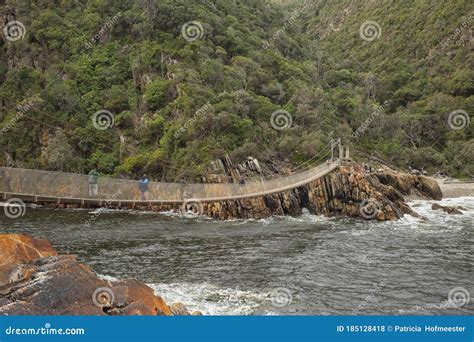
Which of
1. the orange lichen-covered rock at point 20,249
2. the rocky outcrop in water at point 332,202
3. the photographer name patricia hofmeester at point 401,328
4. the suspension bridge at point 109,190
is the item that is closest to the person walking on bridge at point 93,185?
the suspension bridge at point 109,190

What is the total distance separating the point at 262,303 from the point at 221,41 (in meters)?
27.8

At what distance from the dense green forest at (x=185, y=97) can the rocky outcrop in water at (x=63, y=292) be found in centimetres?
1367

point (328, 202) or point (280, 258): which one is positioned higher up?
point (328, 202)

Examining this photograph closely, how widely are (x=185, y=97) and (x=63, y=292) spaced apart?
68.8 feet

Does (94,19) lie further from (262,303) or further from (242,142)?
(262,303)

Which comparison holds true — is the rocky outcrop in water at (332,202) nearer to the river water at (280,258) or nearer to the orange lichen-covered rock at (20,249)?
the river water at (280,258)

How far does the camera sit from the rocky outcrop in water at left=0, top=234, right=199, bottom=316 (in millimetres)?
6594

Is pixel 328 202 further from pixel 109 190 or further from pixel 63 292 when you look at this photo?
pixel 63 292

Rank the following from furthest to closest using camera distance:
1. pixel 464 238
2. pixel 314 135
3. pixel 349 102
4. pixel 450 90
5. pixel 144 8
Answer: pixel 450 90 < pixel 349 102 < pixel 144 8 < pixel 314 135 < pixel 464 238

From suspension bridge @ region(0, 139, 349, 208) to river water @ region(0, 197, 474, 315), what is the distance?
1.18 meters

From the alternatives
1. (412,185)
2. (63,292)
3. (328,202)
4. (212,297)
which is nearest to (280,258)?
(212,297)

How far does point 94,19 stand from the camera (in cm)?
3525

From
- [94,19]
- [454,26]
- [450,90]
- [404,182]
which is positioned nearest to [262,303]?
[404,182]

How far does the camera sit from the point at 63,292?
6914 millimetres
